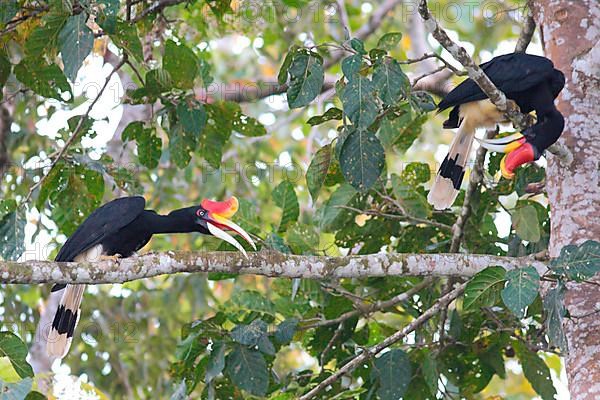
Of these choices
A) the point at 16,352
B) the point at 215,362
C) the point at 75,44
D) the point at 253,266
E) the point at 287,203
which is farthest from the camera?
the point at 287,203

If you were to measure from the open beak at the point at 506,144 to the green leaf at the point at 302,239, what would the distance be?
951mm

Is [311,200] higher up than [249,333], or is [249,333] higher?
[311,200]

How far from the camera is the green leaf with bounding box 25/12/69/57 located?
3.74 meters

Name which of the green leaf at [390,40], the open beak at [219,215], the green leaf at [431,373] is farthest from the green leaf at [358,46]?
the green leaf at [431,373]

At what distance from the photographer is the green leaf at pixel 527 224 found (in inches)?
151

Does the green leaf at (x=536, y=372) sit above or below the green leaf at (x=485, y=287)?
above

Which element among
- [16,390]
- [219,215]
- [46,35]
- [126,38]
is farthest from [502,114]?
[16,390]

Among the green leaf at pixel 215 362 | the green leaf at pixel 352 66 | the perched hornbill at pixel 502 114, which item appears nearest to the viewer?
the green leaf at pixel 352 66

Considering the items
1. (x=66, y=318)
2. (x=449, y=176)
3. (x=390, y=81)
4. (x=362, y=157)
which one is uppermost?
(x=449, y=176)

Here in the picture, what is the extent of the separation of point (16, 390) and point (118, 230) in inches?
54.1

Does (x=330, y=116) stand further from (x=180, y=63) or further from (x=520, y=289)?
(x=520, y=289)

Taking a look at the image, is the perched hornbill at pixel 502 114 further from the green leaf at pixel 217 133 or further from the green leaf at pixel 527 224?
the green leaf at pixel 217 133

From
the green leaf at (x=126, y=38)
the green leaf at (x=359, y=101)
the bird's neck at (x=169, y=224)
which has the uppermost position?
the green leaf at (x=126, y=38)

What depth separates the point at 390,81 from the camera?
3.18 meters
